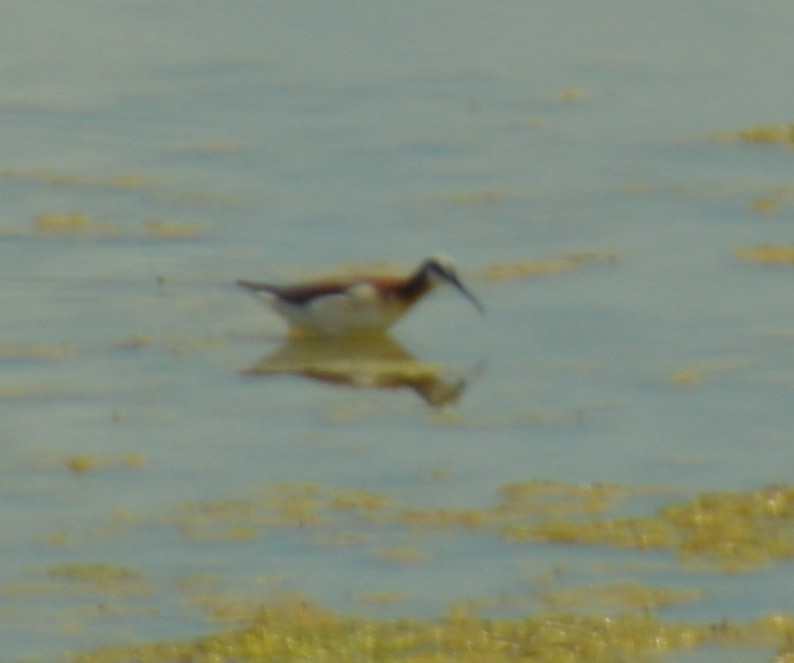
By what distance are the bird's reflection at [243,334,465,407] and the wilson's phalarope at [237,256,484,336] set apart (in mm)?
102

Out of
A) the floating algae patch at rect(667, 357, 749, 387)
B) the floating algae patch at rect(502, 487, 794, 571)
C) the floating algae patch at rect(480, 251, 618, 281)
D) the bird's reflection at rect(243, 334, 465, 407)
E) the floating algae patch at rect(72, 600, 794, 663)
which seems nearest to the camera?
the floating algae patch at rect(72, 600, 794, 663)

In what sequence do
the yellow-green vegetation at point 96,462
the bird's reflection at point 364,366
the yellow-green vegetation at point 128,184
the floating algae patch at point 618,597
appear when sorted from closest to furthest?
the floating algae patch at point 618,597 < the yellow-green vegetation at point 96,462 < the bird's reflection at point 364,366 < the yellow-green vegetation at point 128,184

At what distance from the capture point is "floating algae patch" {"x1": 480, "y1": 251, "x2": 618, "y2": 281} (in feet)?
42.8

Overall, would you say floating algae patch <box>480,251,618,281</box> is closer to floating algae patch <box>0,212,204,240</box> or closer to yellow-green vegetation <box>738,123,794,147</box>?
floating algae patch <box>0,212,204,240</box>

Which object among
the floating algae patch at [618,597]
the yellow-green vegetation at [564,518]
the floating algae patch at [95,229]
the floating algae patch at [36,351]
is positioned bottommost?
the floating algae patch at [618,597]

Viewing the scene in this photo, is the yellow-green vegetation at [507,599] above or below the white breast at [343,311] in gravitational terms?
below

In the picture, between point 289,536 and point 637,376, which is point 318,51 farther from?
point 289,536

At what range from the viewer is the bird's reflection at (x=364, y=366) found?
37.9 feet

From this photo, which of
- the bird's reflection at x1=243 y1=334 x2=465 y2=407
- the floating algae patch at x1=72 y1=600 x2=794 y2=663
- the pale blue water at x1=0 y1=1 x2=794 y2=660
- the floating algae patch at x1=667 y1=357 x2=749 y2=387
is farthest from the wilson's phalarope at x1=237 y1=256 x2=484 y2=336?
the floating algae patch at x1=72 y1=600 x2=794 y2=663

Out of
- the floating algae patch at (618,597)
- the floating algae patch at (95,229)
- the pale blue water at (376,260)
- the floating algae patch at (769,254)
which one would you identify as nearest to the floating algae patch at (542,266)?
the pale blue water at (376,260)

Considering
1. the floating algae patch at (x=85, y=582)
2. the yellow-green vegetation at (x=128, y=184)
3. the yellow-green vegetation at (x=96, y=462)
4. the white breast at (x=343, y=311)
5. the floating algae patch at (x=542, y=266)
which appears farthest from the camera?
the yellow-green vegetation at (x=128, y=184)

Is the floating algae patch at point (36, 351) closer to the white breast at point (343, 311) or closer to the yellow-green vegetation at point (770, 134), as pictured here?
the white breast at point (343, 311)

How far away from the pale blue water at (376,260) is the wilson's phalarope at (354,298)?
0.79ft

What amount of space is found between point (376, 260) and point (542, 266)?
932 millimetres
